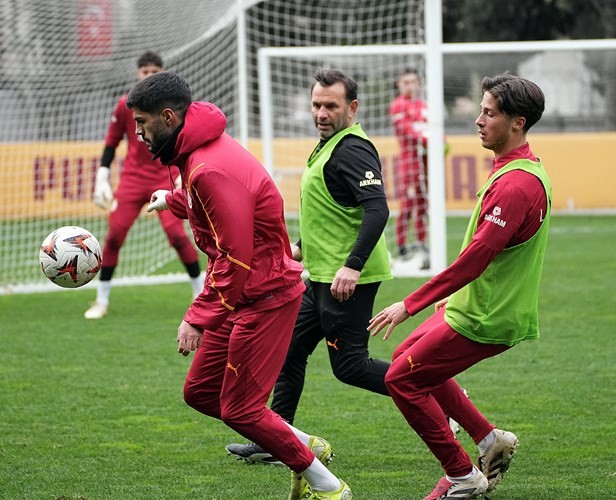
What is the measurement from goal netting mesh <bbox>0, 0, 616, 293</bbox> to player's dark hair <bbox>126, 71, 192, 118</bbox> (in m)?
7.37

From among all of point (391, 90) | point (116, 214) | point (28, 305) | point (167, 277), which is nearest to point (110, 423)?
point (116, 214)

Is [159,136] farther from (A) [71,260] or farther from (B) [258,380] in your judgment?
(A) [71,260]

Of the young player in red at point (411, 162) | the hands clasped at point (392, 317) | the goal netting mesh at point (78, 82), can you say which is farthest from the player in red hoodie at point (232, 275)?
the young player in red at point (411, 162)

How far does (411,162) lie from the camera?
1330 cm

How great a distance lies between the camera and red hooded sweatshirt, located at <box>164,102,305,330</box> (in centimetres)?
439

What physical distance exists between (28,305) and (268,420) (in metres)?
6.81

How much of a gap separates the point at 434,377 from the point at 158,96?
163cm

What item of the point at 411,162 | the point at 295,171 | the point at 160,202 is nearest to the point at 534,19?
the point at 295,171

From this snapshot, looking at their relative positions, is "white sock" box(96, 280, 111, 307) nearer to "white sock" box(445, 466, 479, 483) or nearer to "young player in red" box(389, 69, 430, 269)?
"young player in red" box(389, 69, 430, 269)

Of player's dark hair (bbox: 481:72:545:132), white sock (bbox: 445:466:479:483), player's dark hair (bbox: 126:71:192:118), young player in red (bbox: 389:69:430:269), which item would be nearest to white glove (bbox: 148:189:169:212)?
player's dark hair (bbox: 126:71:192:118)

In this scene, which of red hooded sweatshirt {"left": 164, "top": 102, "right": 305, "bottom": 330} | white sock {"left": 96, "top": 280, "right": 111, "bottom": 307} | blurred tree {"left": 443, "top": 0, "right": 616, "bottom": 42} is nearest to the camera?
red hooded sweatshirt {"left": 164, "top": 102, "right": 305, "bottom": 330}

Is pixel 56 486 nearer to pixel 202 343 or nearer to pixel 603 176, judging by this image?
pixel 202 343

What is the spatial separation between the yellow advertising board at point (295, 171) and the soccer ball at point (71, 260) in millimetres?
9615

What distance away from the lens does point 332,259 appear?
5598 millimetres
